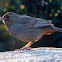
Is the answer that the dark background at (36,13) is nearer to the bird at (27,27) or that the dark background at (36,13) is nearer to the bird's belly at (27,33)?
the bird at (27,27)

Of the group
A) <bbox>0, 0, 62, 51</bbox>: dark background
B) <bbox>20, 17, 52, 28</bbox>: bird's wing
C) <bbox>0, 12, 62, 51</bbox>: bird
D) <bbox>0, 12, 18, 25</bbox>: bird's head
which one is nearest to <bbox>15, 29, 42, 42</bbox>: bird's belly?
<bbox>0, 12, 62, 51</bbox>: bird

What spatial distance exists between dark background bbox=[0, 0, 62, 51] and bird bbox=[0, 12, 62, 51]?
1.75 m

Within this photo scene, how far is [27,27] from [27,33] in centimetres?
14

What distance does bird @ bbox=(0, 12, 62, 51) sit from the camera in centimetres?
455

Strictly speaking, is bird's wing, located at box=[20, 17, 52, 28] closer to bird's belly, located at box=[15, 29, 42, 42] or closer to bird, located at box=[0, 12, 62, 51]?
bird, located at box=[0, 12, 62, 51]

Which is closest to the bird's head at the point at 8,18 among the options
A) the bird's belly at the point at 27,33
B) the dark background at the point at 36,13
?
the bird's belly at the point at 27,33

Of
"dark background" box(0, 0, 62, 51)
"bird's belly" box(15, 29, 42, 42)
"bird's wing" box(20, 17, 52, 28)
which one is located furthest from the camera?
Result: "dark background" box(0, 0, 62, 51)

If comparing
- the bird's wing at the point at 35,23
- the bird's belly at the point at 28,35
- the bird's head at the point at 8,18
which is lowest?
the bird's belly at the point at 28,35

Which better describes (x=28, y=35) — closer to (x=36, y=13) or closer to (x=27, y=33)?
(x=27, y=33)

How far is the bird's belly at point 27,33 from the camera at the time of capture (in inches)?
178

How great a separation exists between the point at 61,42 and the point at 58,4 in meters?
1.21

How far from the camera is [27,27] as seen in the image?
4.61 meters

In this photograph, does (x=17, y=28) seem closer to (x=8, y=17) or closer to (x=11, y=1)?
(x=8, y=17)

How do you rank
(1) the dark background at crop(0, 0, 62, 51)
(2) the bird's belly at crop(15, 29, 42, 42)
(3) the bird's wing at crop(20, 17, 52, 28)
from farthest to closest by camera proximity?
(1) the dark background at crop(0, 0, 62, 51), (3) the bird's wing at crop(20, 17, 52, 28), (2) the bird's belly at crop(15, 29, 42, 42)
